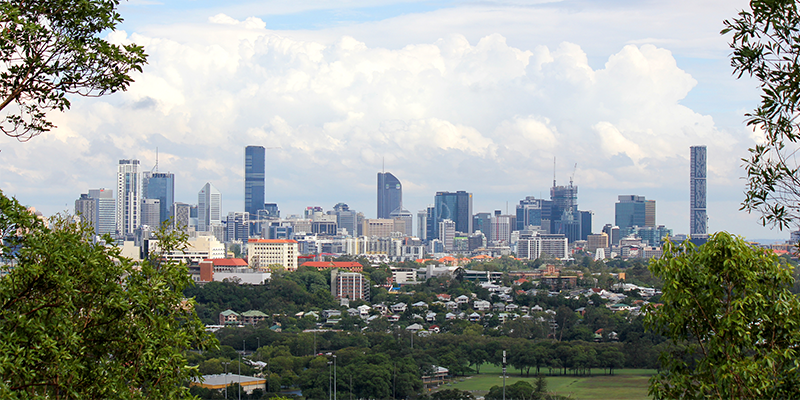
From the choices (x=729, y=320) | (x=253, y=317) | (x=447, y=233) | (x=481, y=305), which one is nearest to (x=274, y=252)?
(x=481, y=305)

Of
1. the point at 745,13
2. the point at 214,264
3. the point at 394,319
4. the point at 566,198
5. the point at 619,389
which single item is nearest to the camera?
the point at 745,13

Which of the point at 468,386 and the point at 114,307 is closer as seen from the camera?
the point at 114,307

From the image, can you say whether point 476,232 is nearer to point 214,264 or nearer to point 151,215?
point 151,215

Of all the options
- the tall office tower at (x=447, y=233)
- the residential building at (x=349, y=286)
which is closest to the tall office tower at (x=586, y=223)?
the tall office tower at (x=447, y=233)

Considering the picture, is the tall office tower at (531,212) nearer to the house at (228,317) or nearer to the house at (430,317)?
the house at (430,317)

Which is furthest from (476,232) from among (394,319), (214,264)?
(394,319)

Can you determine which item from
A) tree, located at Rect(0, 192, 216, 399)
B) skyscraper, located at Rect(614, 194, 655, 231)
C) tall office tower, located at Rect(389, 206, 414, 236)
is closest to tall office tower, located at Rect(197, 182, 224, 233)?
tall office tower, located at Rect(389, 206, 414, 236)
